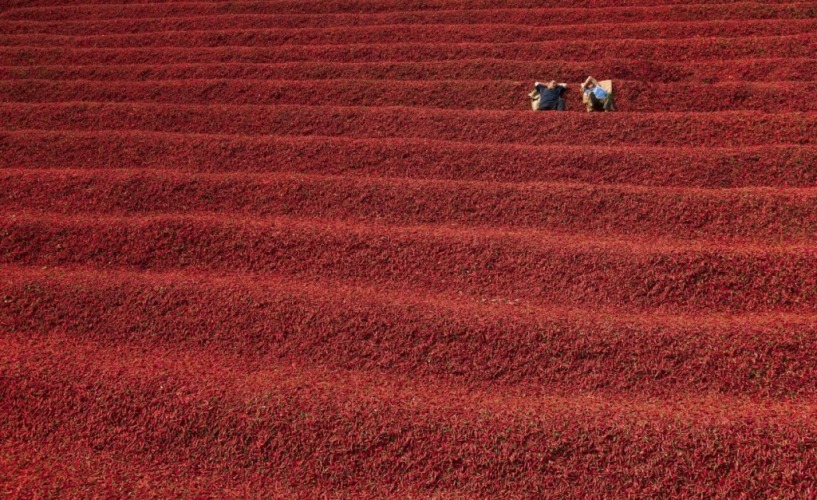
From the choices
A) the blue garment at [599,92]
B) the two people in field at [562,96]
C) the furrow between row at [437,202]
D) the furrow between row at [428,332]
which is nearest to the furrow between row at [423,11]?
the two people in field at [562,96]

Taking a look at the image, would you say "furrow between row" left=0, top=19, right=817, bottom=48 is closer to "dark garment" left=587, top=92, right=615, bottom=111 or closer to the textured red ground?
the textured red ground

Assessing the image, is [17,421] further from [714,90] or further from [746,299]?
[714,90]

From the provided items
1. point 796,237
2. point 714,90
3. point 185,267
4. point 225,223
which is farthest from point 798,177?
point 185,267

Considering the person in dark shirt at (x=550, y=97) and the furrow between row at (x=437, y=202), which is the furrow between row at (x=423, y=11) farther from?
the furrow between row at (x=437, y=202)

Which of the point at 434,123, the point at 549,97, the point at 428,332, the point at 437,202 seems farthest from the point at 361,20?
the point at 428,332

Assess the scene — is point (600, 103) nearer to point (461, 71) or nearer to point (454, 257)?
point (461, 71)

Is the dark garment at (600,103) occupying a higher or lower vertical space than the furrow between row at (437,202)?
higher
